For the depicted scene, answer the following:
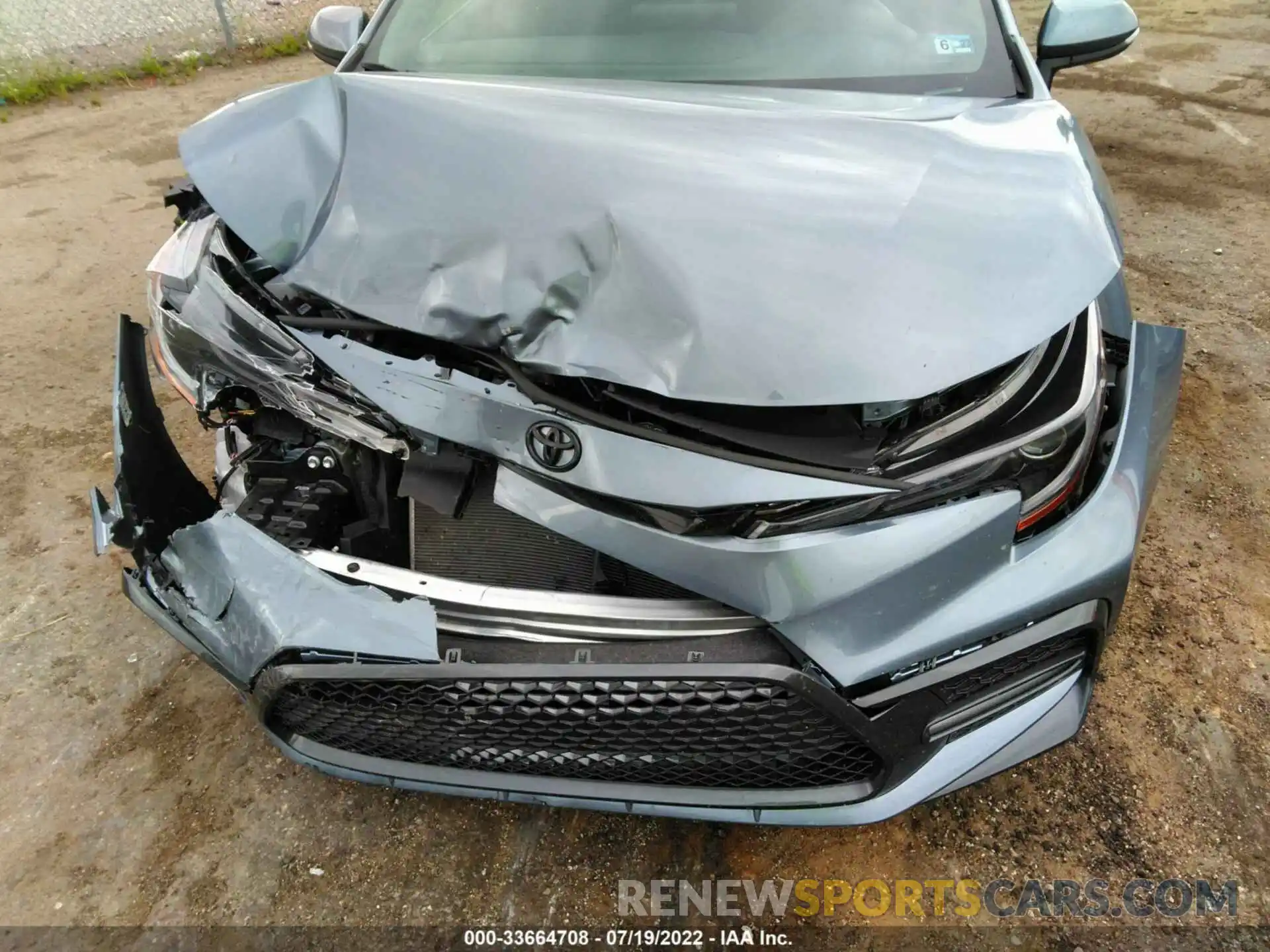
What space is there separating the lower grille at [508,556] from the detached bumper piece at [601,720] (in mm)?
210

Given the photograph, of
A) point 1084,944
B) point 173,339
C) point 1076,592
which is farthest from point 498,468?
point 1084,944

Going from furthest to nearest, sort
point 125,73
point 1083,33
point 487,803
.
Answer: point 125,73 < point 1083,33 < point 487,803

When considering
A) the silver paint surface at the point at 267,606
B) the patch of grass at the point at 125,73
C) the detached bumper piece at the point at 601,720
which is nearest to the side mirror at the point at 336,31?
the silver paint surface at the point at 267,606

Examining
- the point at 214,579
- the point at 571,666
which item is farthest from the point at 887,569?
the point at 214,579

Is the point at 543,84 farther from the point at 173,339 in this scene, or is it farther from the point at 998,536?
the point at 998,536

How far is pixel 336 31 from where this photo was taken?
2598 millimetres

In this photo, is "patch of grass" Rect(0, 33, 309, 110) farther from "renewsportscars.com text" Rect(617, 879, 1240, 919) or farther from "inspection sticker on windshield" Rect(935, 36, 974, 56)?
"renewsportscars.com text" Rect(617, 879, 1240, 919)

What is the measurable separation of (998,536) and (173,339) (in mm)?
1582

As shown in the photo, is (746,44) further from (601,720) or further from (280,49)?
(280,49)

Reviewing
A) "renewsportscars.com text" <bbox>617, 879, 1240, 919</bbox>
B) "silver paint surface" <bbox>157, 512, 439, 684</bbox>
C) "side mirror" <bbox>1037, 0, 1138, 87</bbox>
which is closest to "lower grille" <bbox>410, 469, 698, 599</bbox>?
"silver paint surface" <bbox>157, 512, 439, 684</bbox>

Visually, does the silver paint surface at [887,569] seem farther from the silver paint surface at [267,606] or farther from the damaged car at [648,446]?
the silver paint surface at [267,606]

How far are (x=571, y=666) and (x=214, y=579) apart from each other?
70cm

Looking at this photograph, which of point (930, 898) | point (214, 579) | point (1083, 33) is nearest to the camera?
point (214, 579)

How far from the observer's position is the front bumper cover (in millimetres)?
1290
